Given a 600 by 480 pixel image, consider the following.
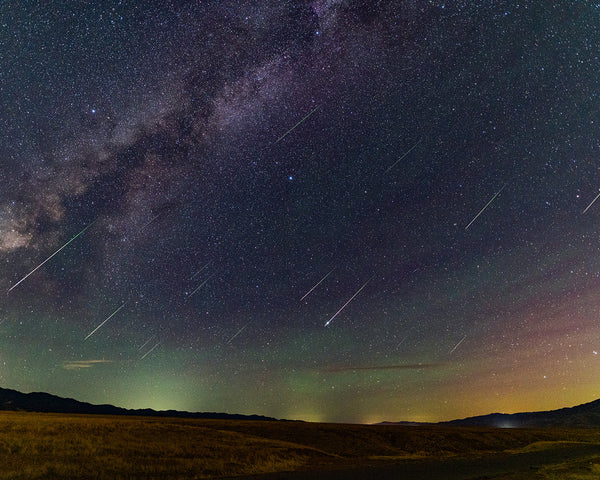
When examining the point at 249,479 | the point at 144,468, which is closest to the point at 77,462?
the point at 144,468

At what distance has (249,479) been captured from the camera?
94.3 ft

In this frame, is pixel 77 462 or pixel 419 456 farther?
pixel 419 456

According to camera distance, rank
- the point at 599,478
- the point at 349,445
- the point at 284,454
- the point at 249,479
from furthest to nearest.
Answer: the point at 349,445 → the point at 284,454 → the point at 249,479 → the point at 599,478

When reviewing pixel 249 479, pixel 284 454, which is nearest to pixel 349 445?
pixel 284 454

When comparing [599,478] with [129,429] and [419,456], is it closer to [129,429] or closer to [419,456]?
[419,456]

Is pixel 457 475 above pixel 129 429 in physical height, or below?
below

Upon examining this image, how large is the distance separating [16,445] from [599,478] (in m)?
38.9

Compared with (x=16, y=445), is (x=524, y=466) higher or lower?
lower

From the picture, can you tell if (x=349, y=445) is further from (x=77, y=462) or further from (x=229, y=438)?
(x=77, y=462)

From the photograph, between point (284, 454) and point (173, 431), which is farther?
point (173, 431)

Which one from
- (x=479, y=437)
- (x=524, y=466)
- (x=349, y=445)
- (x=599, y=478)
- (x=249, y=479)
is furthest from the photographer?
(x=479, y=437)


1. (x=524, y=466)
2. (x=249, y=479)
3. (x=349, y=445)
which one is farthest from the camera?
(x=349, y=445)

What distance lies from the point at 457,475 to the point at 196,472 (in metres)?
18.3

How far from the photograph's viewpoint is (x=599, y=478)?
2289 centimetres
